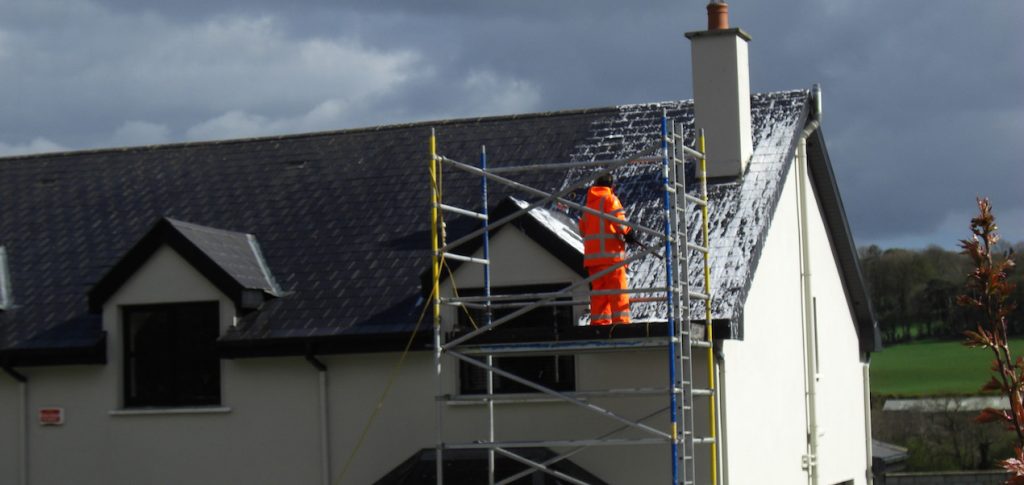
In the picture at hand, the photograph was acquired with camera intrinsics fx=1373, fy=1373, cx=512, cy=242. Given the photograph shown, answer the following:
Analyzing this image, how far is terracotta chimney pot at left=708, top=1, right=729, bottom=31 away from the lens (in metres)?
18.2

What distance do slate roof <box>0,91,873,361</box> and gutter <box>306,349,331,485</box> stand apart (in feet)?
1.11

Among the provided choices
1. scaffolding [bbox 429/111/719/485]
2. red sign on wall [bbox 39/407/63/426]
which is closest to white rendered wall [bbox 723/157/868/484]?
scaffolding [bbox 429/111/719/485]

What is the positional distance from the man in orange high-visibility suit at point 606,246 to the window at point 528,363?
5.75 ft

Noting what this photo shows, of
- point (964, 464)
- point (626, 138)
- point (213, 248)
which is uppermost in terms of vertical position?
point (626, 138)

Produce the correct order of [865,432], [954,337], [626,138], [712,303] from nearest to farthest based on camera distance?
[712,303] → [626,138] → [865,432] → [954,337]

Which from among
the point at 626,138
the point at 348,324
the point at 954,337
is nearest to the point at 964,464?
the point at 954,337

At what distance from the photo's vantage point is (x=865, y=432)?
73.9 feet

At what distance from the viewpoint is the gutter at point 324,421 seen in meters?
16.2

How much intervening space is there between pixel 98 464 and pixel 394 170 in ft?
18.4

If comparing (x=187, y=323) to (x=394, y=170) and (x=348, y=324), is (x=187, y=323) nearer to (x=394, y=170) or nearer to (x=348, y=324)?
(x=348, y=324)

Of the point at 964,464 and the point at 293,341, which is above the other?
the point at 293,341

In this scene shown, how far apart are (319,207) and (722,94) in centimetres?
571

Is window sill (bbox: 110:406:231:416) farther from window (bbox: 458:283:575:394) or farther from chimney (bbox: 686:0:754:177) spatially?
chimney (bbox: 686:0:754:177)

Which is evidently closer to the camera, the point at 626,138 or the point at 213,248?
the point at 213,248
